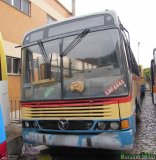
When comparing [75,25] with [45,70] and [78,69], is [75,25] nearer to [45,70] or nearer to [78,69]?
[78,69]

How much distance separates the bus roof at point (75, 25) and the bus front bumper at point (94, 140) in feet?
6.94

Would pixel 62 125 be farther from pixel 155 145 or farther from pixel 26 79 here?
pixel 155 145

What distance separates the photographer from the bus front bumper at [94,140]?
19.2 ft

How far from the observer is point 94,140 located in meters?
5.98

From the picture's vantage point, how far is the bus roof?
634 cm

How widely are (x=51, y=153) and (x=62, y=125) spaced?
165 centimetres

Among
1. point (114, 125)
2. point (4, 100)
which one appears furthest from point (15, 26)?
point (114, 125)

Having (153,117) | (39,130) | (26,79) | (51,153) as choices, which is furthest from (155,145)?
(153,117)

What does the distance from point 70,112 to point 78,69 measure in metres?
0.87

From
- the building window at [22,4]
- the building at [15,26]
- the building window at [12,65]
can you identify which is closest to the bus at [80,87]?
the building at [15,26]

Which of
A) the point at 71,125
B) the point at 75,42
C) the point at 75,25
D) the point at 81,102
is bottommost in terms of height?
the point at 71,125

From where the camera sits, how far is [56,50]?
6586mm

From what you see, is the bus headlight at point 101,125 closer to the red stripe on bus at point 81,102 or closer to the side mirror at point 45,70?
the red stripe on bus at point 81,102

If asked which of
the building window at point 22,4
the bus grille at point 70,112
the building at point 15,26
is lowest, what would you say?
the bus grille at point 70,112
